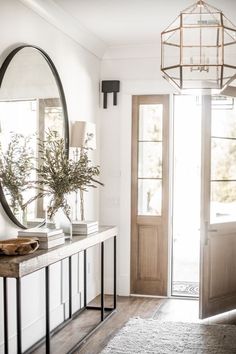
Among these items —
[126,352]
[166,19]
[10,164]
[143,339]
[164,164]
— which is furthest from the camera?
[164,164]

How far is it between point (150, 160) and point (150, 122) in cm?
43

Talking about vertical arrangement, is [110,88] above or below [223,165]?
above

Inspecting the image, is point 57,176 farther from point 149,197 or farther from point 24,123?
point 149,197

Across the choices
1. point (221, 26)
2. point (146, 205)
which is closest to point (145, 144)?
point (146, 205)

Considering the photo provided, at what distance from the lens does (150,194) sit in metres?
5.91

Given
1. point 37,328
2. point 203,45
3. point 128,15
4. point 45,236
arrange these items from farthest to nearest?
point 128,15 → point 37,328 → point 45,236 → point 203,45

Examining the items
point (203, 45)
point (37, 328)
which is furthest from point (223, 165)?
point (203, 45)

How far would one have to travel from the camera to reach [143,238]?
5.94m

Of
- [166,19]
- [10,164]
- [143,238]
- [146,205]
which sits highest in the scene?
[166,19]

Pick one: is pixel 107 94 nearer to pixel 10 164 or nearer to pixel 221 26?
pixel 10 164

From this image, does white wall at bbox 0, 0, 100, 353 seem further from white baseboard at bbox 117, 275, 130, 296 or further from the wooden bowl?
the wooden bowl

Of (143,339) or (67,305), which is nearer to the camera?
(143,339)

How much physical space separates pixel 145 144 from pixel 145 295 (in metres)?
1.73

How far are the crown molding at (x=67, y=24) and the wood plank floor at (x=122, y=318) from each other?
9.04 feet
